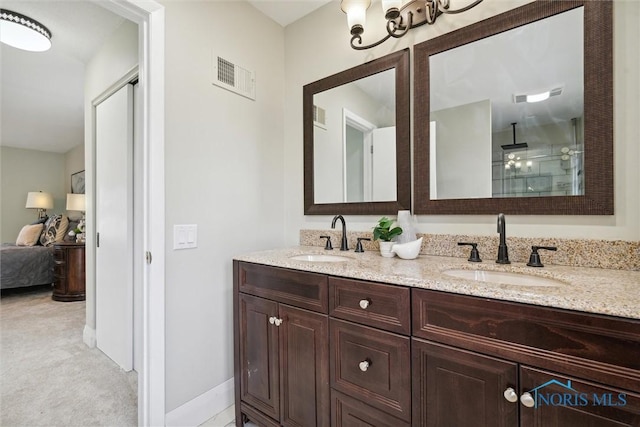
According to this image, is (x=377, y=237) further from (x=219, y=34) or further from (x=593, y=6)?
(x=219, y=34)

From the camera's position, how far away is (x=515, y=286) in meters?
0.85

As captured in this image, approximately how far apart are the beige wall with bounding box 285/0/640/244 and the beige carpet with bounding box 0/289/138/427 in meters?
1.46

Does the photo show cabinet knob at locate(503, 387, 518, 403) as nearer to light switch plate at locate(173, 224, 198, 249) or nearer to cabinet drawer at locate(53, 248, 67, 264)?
light switch plate at locate(173, 224, 198, 249)

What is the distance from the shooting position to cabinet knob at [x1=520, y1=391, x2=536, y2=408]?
0.77 m

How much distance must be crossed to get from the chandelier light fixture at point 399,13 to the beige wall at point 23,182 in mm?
7496

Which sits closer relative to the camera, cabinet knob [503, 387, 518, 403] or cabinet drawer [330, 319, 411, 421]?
cabinet knob [503, 387, 518, 403]

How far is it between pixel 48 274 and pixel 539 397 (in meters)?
5.93

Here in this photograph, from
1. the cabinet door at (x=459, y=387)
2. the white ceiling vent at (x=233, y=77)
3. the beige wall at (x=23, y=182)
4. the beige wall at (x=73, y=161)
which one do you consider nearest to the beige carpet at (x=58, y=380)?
the cabinet door at (x=459, y=387)

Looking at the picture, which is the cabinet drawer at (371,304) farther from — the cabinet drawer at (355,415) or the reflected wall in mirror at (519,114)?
the reflected wall in mirror at (519,114)

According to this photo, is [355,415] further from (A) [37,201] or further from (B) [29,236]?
(A) [37,201]

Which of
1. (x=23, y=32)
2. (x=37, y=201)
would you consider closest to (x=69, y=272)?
(x=23, y=32)

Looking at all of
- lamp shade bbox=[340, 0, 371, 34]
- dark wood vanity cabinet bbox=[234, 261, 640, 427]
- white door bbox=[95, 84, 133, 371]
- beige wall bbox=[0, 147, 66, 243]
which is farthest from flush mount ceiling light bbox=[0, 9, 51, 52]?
beige wall bbox=[0, 147, 66, 243]

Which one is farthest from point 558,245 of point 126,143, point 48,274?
point 48,274

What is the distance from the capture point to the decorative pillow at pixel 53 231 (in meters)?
4.65
